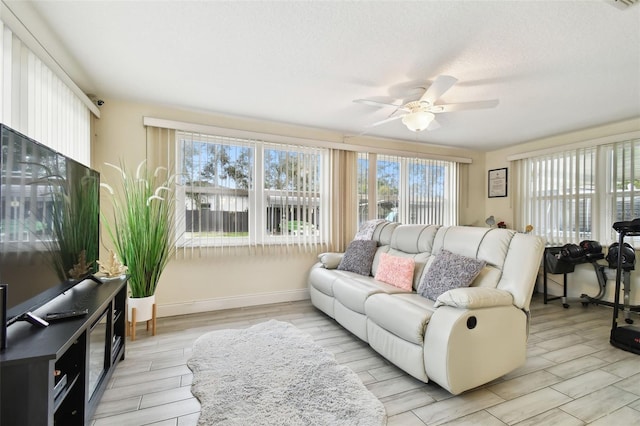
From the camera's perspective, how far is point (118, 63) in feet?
7.51

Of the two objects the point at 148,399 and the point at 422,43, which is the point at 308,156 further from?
the point at 148,399

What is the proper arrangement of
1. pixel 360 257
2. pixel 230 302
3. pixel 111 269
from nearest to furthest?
1. pixel 111 269
2. pixel 360 257
3. pixel 230 302

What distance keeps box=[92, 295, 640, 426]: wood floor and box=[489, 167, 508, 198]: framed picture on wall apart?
265 cm

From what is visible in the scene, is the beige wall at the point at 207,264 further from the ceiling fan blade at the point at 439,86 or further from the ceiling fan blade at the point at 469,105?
the ceiling fan blade at the point at 439,86

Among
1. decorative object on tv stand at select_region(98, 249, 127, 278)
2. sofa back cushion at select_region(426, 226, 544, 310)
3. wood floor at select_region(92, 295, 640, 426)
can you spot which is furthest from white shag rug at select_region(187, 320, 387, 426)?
sofa back cushion at select_region(426, 226, 544, 310)

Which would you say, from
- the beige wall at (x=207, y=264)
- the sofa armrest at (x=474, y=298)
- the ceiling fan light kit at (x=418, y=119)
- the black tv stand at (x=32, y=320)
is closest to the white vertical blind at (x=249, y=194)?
the beige wall at (x=207, y=264)

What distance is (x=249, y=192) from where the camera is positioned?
11.8 feet

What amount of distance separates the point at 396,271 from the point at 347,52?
1.96 m

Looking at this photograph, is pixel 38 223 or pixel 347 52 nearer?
pixel 38 223

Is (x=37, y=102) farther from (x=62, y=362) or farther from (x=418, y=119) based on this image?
(x=418, y=119)

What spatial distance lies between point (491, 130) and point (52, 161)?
4.63 meters

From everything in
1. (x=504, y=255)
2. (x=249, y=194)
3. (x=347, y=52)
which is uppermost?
(x=347, y=52)

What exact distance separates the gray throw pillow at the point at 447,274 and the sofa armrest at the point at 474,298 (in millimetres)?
252

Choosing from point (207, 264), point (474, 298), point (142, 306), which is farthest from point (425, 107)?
point (142, 306)
